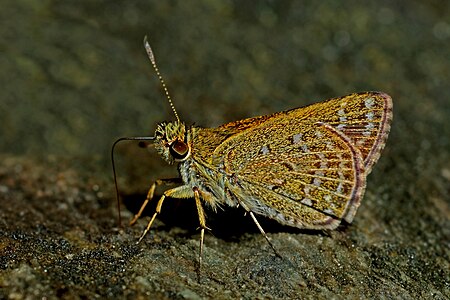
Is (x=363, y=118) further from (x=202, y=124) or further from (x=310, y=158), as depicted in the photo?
(x=202, y=124)

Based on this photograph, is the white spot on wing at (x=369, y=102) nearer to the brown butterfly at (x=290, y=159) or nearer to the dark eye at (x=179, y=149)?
the brown butterfly at (x=290, y=159)

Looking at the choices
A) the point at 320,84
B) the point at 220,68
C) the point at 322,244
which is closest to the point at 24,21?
the point at 220,68

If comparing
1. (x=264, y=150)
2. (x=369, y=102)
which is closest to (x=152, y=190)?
(x=264, y=150)

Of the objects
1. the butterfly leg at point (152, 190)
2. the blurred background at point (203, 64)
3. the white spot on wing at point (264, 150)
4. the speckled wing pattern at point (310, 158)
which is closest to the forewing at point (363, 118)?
the speckled wing pattern at point (310, 158)

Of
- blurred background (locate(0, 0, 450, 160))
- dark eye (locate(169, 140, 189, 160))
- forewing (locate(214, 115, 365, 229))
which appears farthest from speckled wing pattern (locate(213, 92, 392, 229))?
blurred background (locate(0, 0, 450, 160))

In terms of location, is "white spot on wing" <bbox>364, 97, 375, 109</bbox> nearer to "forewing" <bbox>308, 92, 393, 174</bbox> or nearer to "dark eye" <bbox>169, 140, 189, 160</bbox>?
"forewing" <bbox>308, 92, 393, 174</bbox>

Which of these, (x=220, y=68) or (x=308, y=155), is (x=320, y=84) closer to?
(x=220, y=68)

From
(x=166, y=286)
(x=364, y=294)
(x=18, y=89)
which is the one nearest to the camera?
(x=166, y=286)
